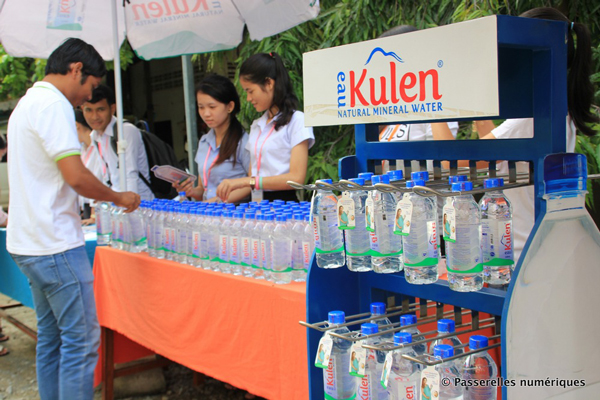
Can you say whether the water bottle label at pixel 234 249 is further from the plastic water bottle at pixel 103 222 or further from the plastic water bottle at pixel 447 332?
the plastic water bottle at pixel 103 222

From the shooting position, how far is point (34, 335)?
14.1ft

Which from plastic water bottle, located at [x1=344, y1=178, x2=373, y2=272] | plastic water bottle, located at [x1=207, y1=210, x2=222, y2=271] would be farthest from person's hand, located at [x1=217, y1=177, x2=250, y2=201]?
plastic water bottle, located at [x1=344, y1=178, x2=373, y2=272]

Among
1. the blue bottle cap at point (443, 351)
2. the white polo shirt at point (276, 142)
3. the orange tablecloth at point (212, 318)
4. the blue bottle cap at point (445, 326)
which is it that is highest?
the white polo shirt at point (276, 142)

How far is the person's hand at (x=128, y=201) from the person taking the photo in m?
3.27

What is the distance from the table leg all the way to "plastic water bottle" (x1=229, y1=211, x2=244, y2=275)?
4.66ft

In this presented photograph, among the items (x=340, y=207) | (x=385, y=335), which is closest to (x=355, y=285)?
(x=385, y=335)

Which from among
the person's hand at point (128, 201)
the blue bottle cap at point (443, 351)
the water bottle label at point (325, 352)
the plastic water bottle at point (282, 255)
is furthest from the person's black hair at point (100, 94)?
the blue bottle cap at point (443, 351)

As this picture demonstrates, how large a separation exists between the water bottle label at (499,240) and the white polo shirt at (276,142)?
199 cm

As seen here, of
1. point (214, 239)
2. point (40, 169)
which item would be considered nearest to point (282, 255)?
point (214, 239)

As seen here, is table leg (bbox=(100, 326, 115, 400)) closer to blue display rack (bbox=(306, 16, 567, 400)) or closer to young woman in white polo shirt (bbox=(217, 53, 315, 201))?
young woman in white polo shirt (bbox=(217, 53, 315, 201))

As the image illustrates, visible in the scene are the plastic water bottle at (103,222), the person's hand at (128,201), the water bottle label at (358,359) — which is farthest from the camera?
the plastic water bottle at (103,222)

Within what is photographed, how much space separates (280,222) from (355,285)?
0.63 m

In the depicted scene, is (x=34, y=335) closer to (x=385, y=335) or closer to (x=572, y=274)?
(x=385, y=335)

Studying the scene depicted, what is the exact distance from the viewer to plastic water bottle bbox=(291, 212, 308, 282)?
8.20ft
